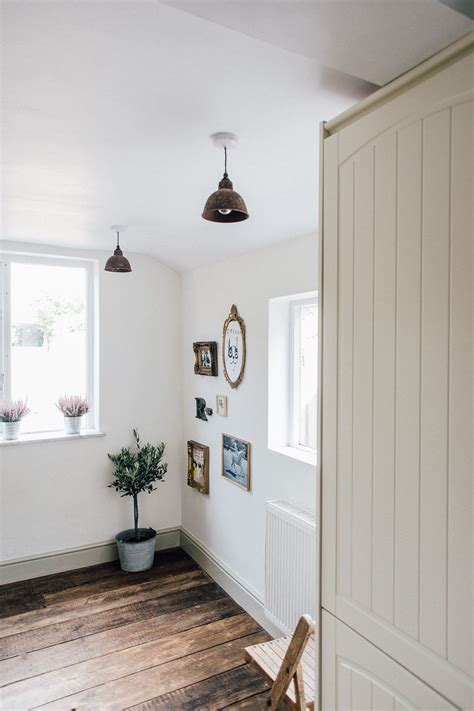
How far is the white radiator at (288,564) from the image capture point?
2.41m

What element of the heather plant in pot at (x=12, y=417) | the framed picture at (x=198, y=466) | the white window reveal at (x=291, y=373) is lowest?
the framed picture at (x=198, y=466)

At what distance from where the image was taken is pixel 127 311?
3.86 metres

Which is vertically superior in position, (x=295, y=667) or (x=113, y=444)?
(x=113, y=444)

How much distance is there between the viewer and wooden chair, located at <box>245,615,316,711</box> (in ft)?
5.59

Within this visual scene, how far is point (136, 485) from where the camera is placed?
3.70 meters

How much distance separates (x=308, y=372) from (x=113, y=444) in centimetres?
180

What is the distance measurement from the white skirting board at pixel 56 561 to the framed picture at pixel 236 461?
123 centimetres

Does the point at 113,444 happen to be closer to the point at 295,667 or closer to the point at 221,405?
the point at 221,405

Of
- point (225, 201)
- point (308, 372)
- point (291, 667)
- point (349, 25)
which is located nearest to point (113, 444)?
point (308, 372)

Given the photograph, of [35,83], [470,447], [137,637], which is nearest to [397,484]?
[470,447]

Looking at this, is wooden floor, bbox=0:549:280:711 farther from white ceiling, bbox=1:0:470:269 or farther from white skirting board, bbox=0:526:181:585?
white ceiling, bbox=1:0:470:269

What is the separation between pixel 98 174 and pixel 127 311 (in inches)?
73.2

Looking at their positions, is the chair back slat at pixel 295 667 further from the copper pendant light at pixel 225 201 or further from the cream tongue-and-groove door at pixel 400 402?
the copper pendant light at pixel 225 201

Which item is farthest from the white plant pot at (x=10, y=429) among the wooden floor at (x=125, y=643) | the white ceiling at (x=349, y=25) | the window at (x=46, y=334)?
the white ceiling at (x=349, y=25)
